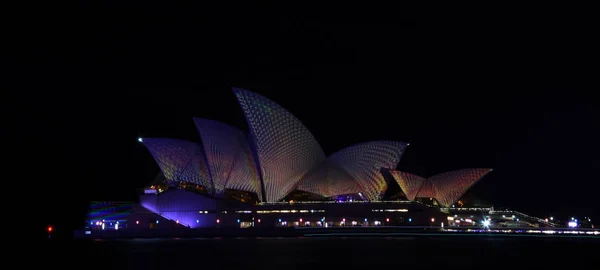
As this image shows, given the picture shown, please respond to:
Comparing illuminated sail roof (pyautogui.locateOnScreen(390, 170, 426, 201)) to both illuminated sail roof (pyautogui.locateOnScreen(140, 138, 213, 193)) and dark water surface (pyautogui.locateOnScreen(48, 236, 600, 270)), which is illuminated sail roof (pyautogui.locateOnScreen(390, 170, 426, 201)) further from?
dark water surface (pyautogui.locateOnScreen(48, 236, 600, 270))

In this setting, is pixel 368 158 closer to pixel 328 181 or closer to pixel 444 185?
pixel 328 181

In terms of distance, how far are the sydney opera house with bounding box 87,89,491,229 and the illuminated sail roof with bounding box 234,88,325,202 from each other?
0.13m

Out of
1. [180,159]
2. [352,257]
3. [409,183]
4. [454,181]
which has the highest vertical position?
[180,159]

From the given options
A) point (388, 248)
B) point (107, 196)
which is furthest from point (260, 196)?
point (388, 248)

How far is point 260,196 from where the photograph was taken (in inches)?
2874

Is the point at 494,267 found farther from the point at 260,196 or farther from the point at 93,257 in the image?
the point at 260,196

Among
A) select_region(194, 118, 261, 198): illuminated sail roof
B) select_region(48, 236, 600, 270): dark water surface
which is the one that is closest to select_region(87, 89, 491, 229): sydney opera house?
select_region(194, 118, 261, 198): illuminated sail roof

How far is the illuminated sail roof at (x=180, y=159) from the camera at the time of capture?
7031cm

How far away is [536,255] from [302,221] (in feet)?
132

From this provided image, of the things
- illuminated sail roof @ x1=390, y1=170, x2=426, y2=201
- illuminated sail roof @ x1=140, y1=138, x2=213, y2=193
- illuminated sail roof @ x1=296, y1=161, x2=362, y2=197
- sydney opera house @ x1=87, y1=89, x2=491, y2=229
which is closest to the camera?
sydney opera house @ x1=87, y1=89, x2=491, y2=229

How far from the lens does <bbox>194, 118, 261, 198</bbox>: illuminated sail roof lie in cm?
6584

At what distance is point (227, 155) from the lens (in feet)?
221

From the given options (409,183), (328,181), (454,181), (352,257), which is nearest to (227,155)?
(328,181)

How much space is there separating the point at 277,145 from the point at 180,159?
506 inches
